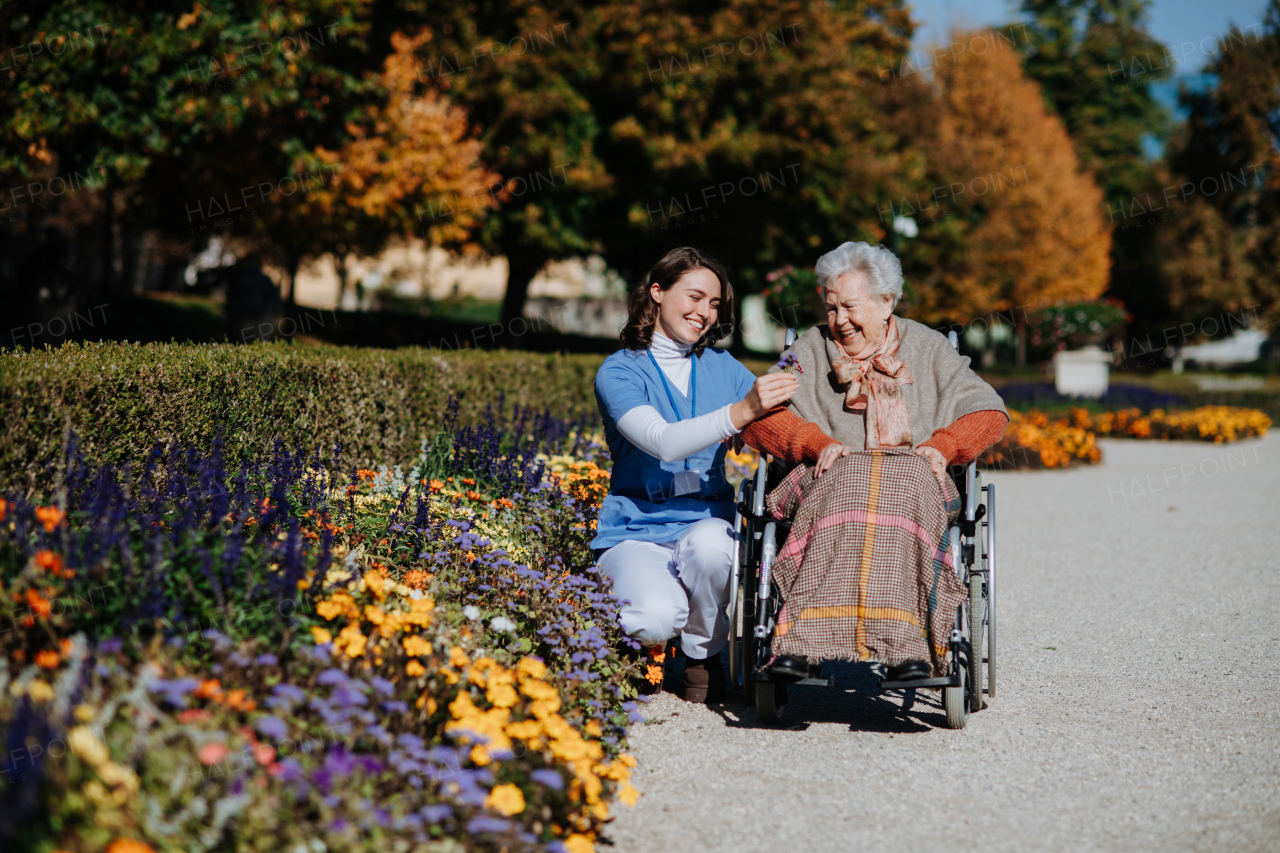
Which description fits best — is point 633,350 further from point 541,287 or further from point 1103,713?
point 541,287

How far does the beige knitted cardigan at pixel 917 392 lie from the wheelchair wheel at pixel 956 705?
0.92m

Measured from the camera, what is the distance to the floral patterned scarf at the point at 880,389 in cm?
380

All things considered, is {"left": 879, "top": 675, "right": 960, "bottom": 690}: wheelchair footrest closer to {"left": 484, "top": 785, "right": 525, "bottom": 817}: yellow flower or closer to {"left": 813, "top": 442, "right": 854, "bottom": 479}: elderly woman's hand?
{"left": 813, "top": 442, "right": 854, "bottom": 479}: elderly woman's hand

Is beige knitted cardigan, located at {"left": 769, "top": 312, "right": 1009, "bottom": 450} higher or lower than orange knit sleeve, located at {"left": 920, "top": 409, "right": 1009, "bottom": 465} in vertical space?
higher

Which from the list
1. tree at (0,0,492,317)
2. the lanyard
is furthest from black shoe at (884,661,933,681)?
tree at (0,0,492,317)

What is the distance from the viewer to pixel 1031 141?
30.1 meters

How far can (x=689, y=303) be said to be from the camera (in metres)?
4.04

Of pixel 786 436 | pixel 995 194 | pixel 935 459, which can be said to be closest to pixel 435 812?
pixel 786 436

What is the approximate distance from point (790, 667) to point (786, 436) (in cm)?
91

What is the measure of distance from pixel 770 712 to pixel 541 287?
42.7 meters

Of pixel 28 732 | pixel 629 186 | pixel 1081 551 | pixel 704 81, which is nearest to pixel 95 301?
pixel 629 186

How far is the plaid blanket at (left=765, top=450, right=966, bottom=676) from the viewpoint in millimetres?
3281

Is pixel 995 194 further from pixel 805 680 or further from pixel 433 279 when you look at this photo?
pixel 805 680

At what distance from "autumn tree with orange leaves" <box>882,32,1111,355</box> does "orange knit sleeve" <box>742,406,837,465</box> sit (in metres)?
23.9
